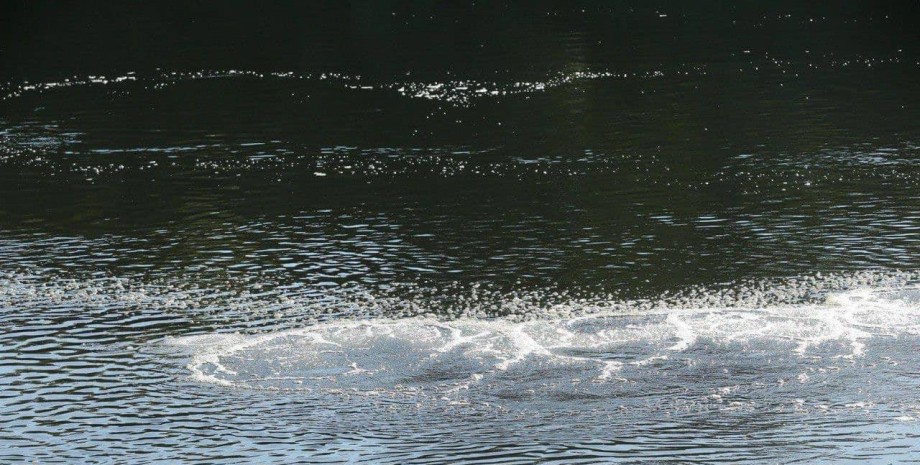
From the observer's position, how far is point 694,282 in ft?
198

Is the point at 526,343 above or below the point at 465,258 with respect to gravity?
below

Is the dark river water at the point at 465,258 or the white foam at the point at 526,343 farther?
the white foam at the point at 526,343

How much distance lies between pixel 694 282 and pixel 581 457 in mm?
19499

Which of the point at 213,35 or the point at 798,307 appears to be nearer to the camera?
the point at 798,307

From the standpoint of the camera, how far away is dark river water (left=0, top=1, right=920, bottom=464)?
150 feet

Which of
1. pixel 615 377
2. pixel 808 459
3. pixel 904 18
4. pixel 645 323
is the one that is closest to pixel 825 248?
pixel 645 323

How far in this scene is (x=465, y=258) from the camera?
65.7 metres

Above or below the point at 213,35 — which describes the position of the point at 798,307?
below

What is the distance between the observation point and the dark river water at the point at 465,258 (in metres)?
45.7

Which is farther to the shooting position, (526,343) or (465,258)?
(465,258)

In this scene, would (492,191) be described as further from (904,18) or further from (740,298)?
(904,18)

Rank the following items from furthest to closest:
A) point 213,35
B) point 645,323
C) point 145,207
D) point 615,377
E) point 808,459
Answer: point 213,35
point 145,207
point 645,323
point 615,377
point 808,459

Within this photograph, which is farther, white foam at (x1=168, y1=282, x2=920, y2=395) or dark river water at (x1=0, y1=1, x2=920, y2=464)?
white foam at (x1=168, y1=282, x2=920, y2=395)

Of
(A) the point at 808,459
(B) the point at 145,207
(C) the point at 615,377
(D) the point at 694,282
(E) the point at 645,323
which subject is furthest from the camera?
(B) the point at 145,207
